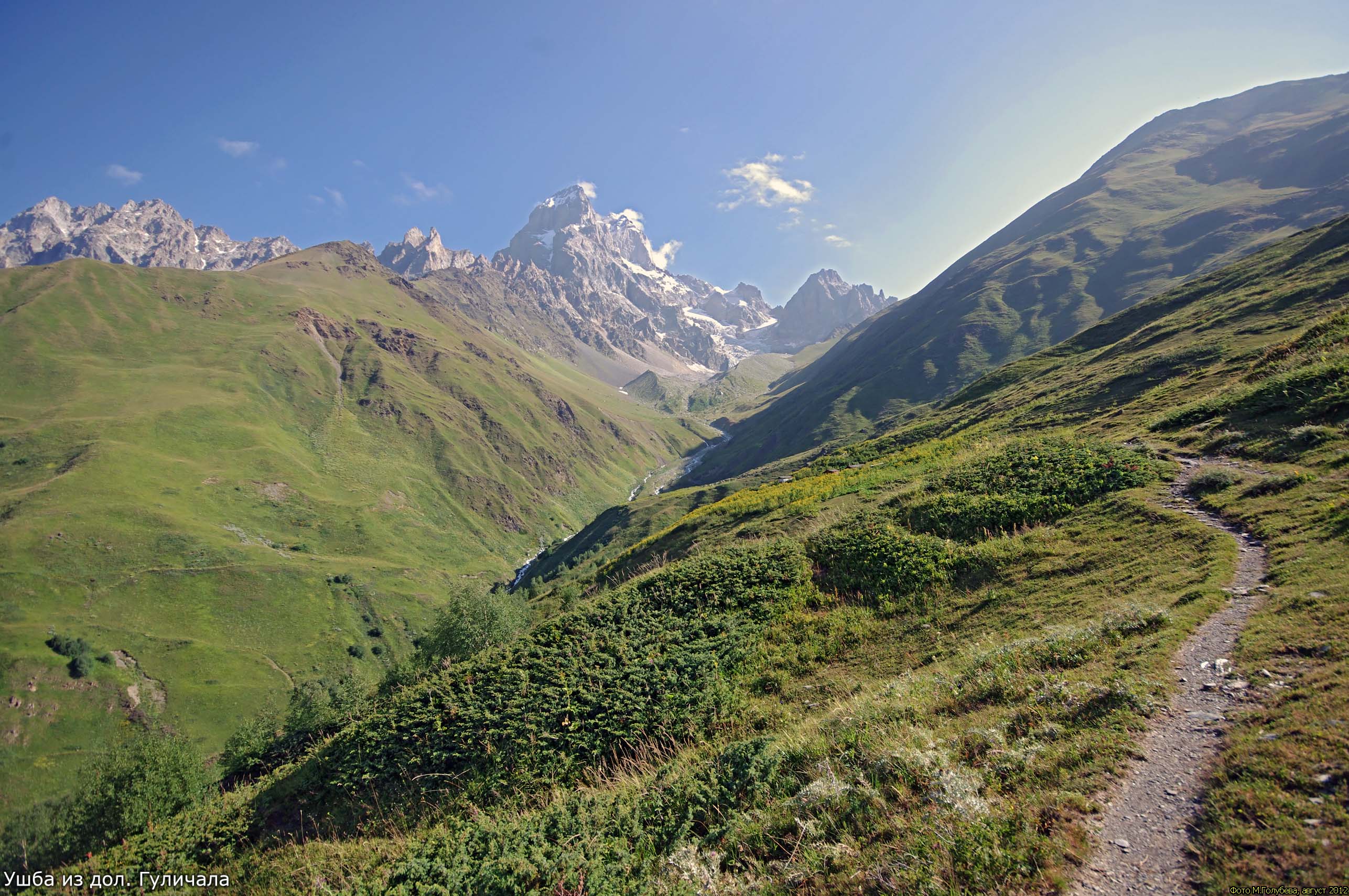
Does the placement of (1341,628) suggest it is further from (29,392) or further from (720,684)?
→ (29,392)

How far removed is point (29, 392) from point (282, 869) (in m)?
284

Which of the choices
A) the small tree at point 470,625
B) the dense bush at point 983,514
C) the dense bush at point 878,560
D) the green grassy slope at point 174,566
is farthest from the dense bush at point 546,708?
the green grassy slope at point 174,566

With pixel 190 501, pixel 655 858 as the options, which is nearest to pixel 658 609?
pixel 655 858

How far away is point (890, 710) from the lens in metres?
→ 12.0

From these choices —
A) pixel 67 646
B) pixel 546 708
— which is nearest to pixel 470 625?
pixel 546 708

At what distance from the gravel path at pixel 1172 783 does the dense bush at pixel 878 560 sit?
346 inches

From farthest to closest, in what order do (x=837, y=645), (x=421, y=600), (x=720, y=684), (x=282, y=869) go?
(x=421, y=600)
(x=837, y=645)
(x=720, y=684)
(x=282, y=869)

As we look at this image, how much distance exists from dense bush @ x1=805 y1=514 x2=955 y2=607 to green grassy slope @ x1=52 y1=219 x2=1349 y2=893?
0.43 ft

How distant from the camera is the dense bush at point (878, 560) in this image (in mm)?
19812

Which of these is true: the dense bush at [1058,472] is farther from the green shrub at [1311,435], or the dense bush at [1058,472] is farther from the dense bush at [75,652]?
the dense bush at [75,652]

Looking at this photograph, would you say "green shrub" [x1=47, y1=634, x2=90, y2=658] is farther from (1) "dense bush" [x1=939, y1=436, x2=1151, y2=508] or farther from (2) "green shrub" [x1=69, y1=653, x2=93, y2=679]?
(1) "dense bush" [x1=939, y1=436, x2=1151, y2=508]

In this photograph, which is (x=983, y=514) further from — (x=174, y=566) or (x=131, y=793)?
(x=174, y=566)

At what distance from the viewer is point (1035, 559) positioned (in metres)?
18.6

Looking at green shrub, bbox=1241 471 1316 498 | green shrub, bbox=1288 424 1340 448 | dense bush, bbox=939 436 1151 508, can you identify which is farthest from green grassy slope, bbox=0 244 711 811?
green shrub, bbox=1288 424 1340 448
